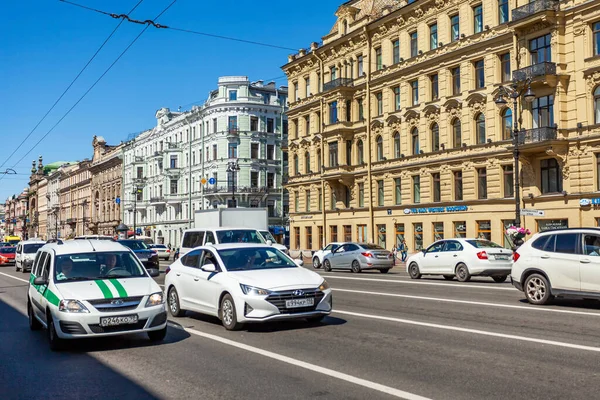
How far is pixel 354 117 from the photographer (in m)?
49.9

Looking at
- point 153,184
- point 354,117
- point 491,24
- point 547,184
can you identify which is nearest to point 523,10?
point 491,24

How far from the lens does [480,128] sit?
38.8m

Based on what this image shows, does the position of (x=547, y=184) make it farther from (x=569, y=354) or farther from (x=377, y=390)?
(x=377, y=390)

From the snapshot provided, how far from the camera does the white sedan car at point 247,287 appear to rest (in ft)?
35.0

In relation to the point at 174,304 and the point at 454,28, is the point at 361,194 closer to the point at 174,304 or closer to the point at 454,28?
the point at 454,28

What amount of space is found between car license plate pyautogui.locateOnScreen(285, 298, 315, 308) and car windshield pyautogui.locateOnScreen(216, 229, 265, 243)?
11401 millimetres

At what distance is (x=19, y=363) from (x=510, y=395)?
6.32 meters

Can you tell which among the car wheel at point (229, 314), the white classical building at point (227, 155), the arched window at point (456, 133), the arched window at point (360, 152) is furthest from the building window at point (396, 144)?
the car wheel at point (229, 314)

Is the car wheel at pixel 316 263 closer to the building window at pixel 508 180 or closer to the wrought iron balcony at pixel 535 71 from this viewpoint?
the building window at pixel 508 180

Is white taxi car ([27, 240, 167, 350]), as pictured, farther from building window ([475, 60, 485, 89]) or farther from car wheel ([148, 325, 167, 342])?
building window ([475, 60, 485, 89])

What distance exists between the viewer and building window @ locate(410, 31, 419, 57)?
43622 millimetres

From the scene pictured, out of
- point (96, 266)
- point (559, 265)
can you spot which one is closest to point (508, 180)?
point (559, 265)

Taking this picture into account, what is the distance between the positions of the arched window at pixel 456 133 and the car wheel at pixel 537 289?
26412mm

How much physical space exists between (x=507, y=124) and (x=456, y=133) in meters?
4.09
